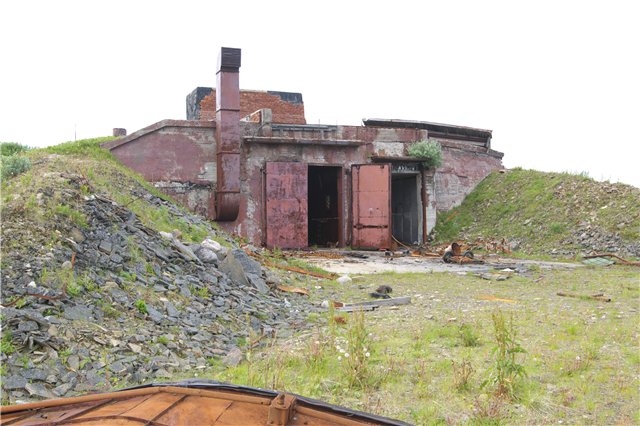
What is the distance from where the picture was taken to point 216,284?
7.34m

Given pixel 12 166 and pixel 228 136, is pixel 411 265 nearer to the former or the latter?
pixel 228 136

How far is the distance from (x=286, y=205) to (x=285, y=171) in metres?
0.92

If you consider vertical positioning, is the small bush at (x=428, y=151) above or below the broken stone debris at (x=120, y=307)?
above

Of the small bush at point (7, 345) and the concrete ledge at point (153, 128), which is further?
the concrete ledge at point (153, 128)

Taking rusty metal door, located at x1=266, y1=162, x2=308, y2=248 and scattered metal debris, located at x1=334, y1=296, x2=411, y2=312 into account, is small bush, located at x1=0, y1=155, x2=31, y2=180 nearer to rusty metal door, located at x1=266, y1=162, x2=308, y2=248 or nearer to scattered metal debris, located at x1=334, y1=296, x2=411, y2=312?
scattered metal debris, located at x1=334, y1=296, x2=411, y2=312

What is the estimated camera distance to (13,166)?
9.36 meters

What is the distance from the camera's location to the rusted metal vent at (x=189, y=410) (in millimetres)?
1971

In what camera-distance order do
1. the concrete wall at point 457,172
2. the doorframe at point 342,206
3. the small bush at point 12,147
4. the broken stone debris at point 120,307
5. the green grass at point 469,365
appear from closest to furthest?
the green grass at point 469,365
the broken stone debris at point 120,307
the small bush at point 12,147
the doorframe at point 342,206
the concrete wall at point 457,172

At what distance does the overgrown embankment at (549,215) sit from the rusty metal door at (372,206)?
2.58 m

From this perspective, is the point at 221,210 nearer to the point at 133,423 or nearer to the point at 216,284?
the point at 216,284

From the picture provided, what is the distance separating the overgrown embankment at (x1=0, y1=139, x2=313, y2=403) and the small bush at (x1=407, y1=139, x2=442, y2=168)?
28.5ft

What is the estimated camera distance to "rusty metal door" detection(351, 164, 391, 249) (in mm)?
15648

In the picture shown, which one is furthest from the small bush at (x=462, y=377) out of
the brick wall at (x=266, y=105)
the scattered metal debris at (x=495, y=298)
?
the brick wall at (x=266, y=105)

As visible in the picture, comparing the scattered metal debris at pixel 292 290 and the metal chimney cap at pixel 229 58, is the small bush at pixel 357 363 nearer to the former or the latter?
the scattered metal debris at pixel 292 290
